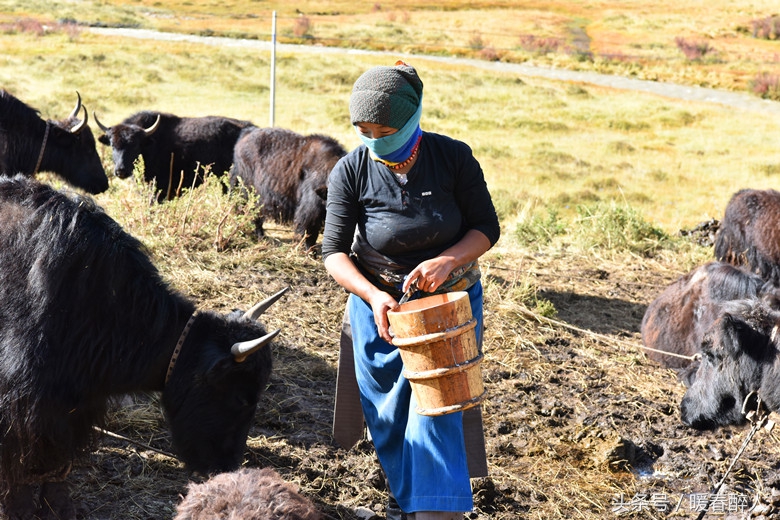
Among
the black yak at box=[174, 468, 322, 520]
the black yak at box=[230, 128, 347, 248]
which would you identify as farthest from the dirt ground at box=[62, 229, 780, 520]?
the black yak at box=[230, 128, 347, 248]

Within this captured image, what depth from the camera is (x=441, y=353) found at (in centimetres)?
302

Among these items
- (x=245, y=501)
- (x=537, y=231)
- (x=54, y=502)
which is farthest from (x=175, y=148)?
(x=245, y=501)

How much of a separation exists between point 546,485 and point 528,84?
3001 centimetres

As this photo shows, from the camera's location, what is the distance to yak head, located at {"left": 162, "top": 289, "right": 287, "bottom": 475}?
374 cm

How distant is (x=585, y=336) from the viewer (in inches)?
281

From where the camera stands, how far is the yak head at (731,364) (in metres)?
4.79

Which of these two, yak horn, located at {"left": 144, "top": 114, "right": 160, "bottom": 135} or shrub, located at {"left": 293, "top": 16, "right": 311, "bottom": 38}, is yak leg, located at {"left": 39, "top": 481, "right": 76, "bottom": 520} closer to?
yak horn, located at {"left": 144, "top": 114, "right": 160, "bottom": 135}

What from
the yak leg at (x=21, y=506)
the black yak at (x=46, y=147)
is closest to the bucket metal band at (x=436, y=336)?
the yak leg at (x=21, y=506)

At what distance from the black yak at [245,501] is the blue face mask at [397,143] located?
1.37m

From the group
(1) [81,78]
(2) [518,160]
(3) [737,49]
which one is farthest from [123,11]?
(2) [518,160]

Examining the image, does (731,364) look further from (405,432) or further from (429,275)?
(429,275)

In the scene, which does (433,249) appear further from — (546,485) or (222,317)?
(546,485)

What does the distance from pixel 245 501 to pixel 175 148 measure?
8565 millimetres

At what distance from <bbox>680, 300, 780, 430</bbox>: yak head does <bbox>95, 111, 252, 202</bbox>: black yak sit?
703 centimetres
